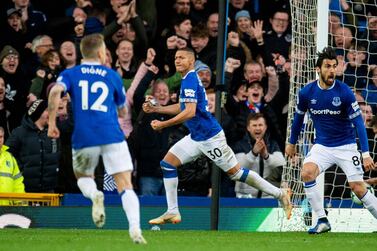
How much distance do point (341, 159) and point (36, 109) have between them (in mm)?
Answer: 5246

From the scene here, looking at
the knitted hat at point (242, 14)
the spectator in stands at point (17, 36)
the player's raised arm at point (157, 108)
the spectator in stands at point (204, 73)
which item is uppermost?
the knitted hat at point (242, 14)

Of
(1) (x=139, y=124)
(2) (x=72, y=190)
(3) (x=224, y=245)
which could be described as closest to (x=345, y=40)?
(1) (x=139, y=124)

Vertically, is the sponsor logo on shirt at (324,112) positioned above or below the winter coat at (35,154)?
above

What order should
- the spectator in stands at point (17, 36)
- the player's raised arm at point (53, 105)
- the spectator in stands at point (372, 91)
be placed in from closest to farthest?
the player's raised arm at point (53, 105) < the spectator in stands at point (17, 36) < the spectator in stands at point (372, 91)

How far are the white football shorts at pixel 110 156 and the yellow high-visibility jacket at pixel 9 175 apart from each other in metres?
5.01

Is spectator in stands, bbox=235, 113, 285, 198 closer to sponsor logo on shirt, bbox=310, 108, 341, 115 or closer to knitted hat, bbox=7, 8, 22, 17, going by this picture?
sponsor logo on shirt, bbox=310, 108, 341, 115

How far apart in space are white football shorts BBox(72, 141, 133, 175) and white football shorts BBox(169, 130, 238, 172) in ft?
12.2

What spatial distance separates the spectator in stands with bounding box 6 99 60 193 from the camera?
16594 mm

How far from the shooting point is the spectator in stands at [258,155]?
17.9 m

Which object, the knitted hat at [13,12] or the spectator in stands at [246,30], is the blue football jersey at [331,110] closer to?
the spectator in stands at [246,30]

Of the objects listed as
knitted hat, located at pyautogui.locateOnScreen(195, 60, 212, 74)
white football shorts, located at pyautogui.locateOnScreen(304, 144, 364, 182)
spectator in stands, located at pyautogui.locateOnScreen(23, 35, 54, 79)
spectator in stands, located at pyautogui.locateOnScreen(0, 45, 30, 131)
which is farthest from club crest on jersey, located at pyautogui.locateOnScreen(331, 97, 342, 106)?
spectator in stands, located at pyautogui.locateOnScreen(0, 45, 30, 131)

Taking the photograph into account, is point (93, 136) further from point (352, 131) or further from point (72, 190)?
point (72, 190)

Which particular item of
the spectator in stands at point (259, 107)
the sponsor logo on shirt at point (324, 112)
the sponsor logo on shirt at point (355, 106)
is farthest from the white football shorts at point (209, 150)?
the spectator in stands at point (259, 107)

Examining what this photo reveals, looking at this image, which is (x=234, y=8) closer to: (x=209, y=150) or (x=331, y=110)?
(x=209, y=150)
